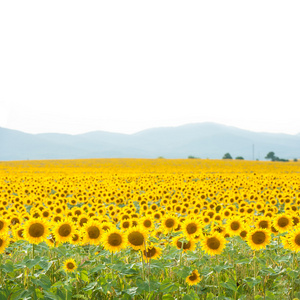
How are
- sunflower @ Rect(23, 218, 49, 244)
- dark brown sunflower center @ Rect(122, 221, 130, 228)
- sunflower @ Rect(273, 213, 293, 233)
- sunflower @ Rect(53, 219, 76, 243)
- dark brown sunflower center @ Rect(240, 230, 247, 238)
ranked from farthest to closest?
sunflower @ Rect(273, 213, 293, 233)
dark brown sunflower center @ Rect(240, 230, 247, 238)
dark brown sunflower center @ Rect(122, 221, 130, 228)
sunflower @ Rect(53, 219, 76, 243)
sunflower @ Rect(23, 218, 49, 244)

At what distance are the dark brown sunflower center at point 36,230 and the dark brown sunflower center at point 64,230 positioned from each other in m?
0.34

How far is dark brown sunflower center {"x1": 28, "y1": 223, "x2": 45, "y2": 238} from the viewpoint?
17.0ft

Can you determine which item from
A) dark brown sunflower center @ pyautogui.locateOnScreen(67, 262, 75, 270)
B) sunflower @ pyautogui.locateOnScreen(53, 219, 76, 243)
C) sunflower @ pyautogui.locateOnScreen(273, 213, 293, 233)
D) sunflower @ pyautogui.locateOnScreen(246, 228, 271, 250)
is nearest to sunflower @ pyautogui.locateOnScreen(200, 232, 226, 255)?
sunflower @ pyautogui.locateOnScreen(246, 228, 271, 250)

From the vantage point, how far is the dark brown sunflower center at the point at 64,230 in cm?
548

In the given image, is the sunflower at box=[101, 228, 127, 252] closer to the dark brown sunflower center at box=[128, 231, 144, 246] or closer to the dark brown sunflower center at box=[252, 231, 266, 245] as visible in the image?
the dark brown sunflower center at box=[128, 231, 144, 246]

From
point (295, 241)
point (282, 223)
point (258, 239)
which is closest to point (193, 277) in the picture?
point (258, 239)

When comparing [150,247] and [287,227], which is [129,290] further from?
[287,227]

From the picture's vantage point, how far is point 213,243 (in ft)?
17.3

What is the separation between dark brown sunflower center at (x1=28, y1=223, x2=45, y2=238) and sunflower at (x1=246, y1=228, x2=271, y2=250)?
3568 millimetres

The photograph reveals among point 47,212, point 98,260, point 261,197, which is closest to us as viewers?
point 98,260

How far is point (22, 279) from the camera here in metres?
5.00

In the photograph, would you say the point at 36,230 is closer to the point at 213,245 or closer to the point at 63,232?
the point at 63,232

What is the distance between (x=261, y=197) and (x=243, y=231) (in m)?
9.69

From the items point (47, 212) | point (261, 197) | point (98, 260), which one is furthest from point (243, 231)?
point (261, 197)
